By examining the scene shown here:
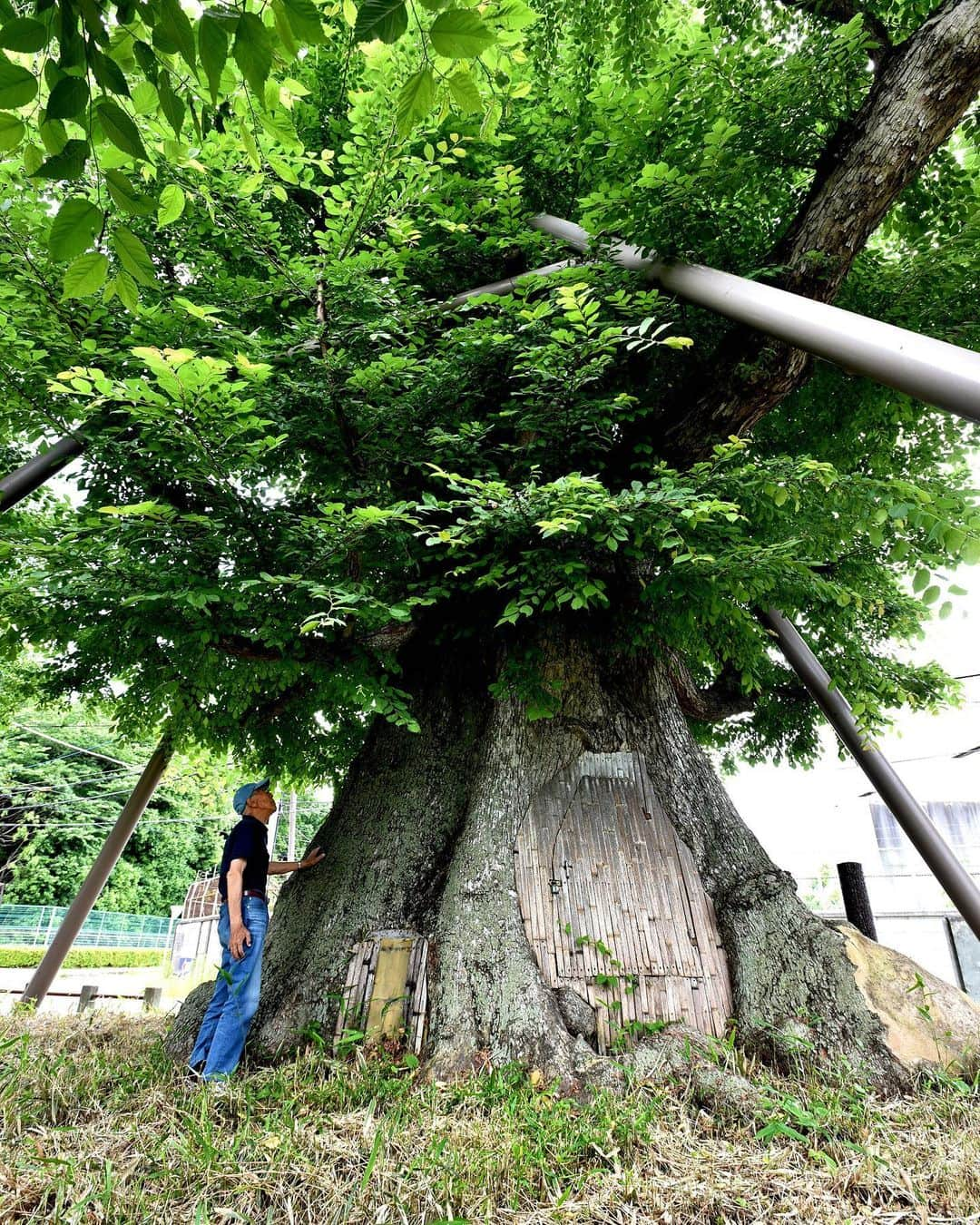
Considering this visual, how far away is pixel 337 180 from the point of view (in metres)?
6.11

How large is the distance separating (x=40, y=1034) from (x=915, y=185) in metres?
8.36

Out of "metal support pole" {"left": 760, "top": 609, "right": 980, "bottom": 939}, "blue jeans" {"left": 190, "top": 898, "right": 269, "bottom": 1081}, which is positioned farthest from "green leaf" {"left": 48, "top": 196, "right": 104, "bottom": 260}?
"metal support pole" {"left": 760, "top": 609, "right": 980, "bottom": 939}

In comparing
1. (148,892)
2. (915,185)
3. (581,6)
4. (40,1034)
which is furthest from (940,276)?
(148,892)

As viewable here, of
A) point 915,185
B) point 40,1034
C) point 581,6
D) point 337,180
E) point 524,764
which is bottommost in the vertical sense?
point 40,1034

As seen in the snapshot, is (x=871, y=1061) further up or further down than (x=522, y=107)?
further down

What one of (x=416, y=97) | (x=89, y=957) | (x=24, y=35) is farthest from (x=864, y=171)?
(x=89, y=957)

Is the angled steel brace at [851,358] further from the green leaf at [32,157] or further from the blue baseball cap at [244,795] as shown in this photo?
the blue baseball cap at [244,795]

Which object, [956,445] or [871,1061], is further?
[956,445]

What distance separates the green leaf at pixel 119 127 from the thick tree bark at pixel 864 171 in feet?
11.4

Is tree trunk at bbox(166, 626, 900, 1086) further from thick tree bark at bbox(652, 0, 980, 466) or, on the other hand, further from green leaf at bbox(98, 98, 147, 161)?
green leaf at bbox(98, 98, 147, 161)

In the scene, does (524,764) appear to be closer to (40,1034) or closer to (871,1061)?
(871,1061)

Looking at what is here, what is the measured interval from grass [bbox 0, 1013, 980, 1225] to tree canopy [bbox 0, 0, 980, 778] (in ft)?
6.81

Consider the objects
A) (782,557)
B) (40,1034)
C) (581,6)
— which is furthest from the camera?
(40,1034)

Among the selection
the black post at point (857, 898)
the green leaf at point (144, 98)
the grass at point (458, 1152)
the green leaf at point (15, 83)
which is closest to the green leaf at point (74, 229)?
the green leaf at point (15, 83)
